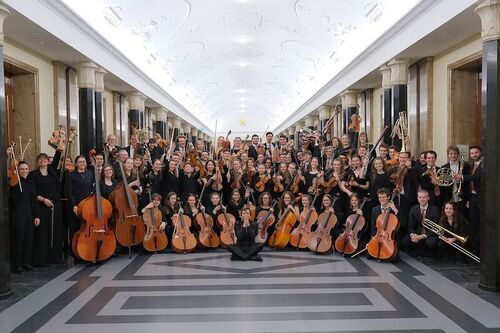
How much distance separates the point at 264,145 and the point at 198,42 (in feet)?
16.7

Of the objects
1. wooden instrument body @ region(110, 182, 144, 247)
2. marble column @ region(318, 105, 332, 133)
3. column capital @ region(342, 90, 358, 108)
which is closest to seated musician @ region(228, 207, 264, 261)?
wooden instrument body @ region(110, 182, 144, 247)

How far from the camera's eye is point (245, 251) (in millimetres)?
6512

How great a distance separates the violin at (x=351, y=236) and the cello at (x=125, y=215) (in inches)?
115

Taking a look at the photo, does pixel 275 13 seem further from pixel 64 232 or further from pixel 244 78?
pixel 244 78

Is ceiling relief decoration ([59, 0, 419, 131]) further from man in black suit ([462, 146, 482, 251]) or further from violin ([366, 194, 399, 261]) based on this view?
violin ([366, 194, 399, 261])

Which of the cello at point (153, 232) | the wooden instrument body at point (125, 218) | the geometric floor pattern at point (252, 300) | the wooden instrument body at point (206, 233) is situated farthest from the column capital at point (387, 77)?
the wooden instrument body at point (125, 218)

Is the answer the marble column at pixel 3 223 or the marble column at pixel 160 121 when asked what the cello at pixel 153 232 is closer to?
the marble column at pixel 3 223

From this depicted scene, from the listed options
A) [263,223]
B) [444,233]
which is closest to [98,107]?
[263,223]

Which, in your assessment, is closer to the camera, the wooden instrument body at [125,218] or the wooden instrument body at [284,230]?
the wooden instrument body at [125,218]

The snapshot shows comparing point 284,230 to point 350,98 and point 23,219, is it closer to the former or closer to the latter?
point 23,219

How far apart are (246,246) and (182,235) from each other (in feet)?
3.30

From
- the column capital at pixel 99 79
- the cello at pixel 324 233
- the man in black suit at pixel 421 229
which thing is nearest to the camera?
the man in black suit at pixel 421 229

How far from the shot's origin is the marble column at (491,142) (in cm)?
487

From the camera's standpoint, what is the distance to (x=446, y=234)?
6.26 meters
